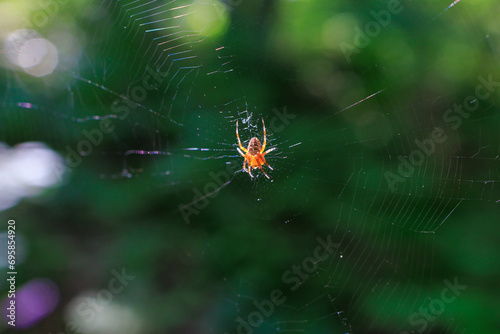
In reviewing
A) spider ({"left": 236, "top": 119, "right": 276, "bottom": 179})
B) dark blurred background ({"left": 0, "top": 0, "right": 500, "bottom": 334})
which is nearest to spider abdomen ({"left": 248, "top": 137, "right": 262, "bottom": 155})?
spider ({"left": 236, "top": 119, "right": 276, "bottom": 179})

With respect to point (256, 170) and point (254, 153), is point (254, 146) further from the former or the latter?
point (256, 170)

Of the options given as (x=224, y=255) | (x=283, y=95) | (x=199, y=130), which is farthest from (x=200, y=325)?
(x=283, y=95)

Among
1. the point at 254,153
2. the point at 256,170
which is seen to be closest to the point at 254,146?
the point at 254,153

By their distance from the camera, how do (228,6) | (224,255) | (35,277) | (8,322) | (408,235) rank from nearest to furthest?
(408,235)
(228,6)
(224,255)
(8,322)
(35,277)

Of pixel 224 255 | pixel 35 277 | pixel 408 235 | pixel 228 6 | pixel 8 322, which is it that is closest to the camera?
pixel 408 235

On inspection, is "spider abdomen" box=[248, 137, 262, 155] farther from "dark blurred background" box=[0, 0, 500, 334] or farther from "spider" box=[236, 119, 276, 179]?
"dark blurred background" box=[0, 0, 500, 334]

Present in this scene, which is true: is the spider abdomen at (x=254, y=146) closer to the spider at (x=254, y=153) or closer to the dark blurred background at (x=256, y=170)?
the spider at (x=254, y=153)

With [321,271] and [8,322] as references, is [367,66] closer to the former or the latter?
[321,271]
